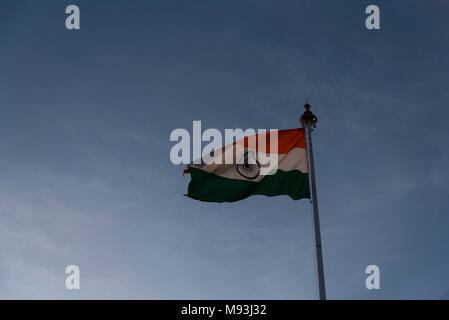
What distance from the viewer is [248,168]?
1634 cm

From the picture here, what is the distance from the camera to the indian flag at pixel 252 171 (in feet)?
52.3

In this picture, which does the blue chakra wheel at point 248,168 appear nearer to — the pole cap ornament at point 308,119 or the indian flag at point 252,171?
the indian flag at point 252,171

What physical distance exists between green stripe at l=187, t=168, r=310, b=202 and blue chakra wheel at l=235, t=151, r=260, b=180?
31 centimetres

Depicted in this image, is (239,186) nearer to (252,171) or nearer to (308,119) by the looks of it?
(252,171)

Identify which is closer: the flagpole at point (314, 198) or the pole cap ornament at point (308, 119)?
the flagpole at point (314, 198)

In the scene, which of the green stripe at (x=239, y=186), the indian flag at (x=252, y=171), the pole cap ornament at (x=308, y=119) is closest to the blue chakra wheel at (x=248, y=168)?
the indian flag at (x=252, y=171)

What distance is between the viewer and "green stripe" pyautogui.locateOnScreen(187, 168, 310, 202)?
15.9 m

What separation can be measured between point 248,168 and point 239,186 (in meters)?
0.90

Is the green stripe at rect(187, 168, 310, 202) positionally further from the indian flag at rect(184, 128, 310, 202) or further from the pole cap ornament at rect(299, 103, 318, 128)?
the pole cap ornament at rect(299, 103, 318, 128)

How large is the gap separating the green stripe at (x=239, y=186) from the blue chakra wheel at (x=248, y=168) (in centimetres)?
31

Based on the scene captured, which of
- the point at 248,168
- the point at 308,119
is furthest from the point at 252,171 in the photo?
the point at 308,119
